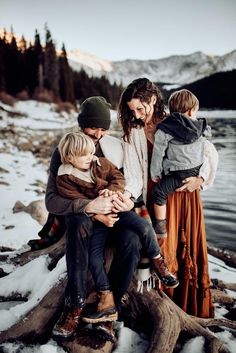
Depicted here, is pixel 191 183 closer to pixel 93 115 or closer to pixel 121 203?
pixel 121 203

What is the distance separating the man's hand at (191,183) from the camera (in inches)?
106

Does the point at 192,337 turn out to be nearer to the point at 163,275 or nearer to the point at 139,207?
the point at 163,275

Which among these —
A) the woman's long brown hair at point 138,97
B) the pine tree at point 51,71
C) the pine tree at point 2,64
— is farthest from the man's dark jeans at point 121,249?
the pine tree at point 51,71

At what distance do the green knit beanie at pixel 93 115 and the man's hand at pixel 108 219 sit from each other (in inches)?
31.4

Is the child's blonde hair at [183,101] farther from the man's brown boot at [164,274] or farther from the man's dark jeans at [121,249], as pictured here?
the man's brown boot at [164,274]

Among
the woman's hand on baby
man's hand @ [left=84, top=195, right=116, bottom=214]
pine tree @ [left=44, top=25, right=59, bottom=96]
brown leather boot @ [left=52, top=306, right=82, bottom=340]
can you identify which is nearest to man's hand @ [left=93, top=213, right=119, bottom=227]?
man's hand @ [left=84, top=195, right=116, bottom=214]

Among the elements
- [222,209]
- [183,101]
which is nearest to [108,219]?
[183,101]

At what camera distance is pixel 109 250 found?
245cm

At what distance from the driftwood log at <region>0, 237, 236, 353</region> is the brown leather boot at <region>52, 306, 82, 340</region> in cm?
8

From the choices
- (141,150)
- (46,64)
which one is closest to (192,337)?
(141,150)

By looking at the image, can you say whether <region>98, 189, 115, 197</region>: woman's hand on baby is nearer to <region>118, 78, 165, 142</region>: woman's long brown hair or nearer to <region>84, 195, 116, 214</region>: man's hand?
<region>84, 195, 116, 214</region>: man's hand

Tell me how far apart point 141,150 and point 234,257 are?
3.92 meters

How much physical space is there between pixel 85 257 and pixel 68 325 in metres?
0.42

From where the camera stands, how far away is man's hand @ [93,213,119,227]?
2234mm
